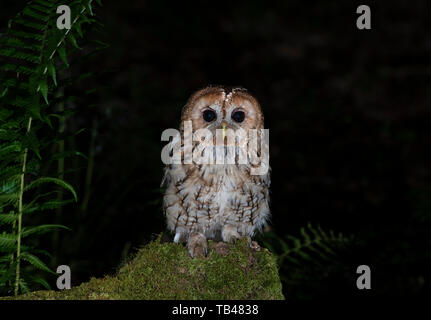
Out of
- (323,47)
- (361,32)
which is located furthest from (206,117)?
(361,32)

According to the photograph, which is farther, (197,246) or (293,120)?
(293,120)

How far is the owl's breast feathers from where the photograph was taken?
2.36 m

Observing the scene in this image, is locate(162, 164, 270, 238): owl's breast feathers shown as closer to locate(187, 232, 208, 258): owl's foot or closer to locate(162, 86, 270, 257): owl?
locate(162, 86, 270, 257): owl

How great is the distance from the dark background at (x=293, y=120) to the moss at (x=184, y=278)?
514mm

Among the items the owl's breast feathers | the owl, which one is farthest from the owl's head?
the owl's breast feathers

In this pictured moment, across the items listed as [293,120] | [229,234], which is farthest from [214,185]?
[293,120]

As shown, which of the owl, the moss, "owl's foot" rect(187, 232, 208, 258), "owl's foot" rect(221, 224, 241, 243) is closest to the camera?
the moss

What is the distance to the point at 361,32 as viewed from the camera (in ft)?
31.6

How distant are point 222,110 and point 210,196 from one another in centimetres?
42

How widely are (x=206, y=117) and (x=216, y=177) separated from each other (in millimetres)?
295

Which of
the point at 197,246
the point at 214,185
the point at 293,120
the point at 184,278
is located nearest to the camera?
the point at 184,278

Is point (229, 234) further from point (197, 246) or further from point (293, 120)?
point (293, 120)

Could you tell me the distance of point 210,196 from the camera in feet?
7.71
